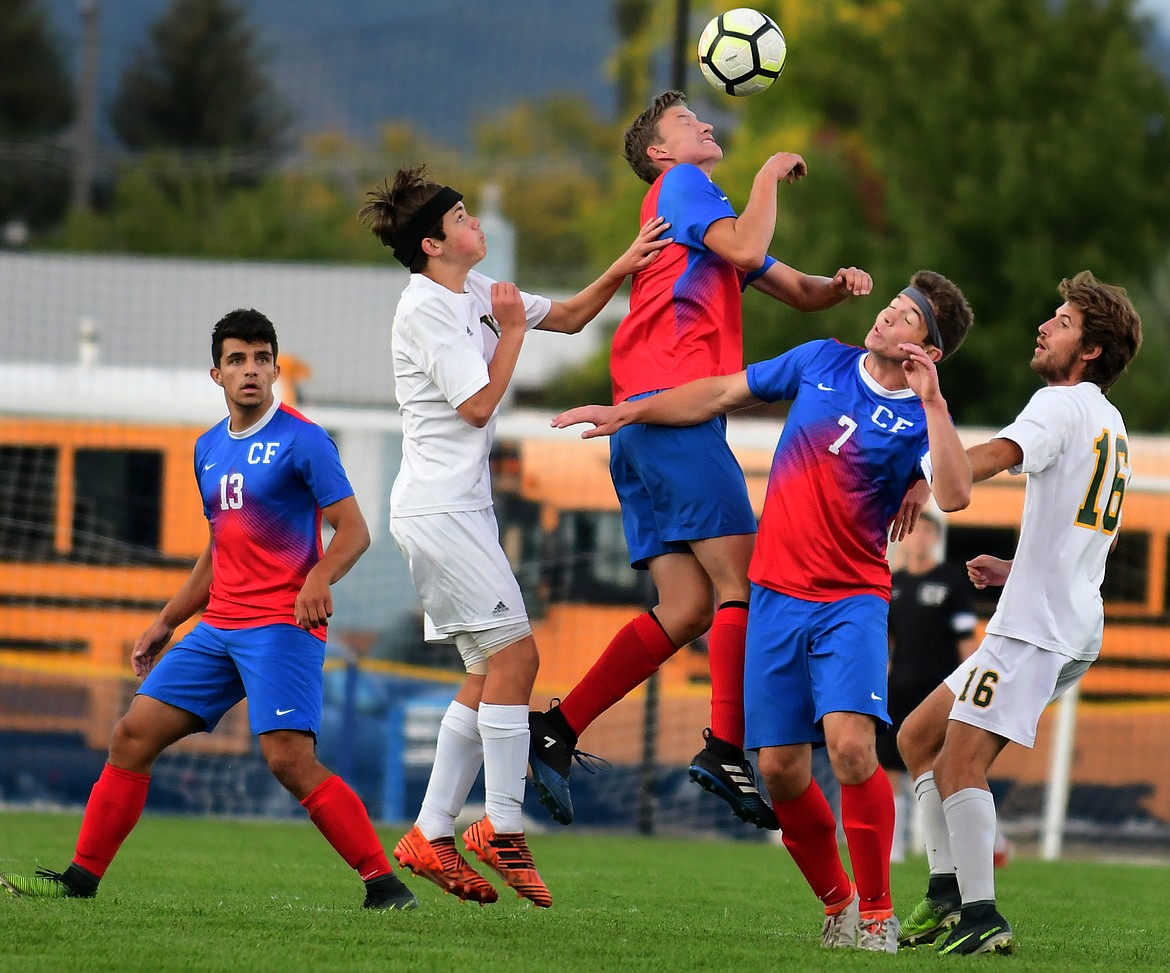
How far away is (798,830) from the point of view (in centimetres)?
597

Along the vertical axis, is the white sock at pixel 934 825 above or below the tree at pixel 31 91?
below

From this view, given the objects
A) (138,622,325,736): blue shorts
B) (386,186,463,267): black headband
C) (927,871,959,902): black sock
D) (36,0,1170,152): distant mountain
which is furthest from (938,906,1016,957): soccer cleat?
(36,0,1170,152): distant mountain

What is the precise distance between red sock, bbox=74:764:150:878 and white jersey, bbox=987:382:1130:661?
3188 millimetres

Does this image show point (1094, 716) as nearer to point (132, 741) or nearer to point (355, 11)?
point (132, 741)

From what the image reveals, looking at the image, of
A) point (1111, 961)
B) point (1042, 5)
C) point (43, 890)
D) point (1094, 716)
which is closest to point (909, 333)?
point (1111, 961)

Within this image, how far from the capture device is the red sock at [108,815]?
6.34 meters

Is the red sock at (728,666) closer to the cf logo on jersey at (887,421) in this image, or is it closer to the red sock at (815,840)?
the red sock at (815,840)

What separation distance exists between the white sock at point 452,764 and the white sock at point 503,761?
124 mm

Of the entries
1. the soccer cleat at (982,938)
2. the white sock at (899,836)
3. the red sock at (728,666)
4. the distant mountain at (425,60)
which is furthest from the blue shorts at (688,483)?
the distant mountain at (425,60)

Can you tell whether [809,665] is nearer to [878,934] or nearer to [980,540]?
[878,934]

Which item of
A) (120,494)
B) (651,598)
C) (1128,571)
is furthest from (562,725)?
(1128,571)

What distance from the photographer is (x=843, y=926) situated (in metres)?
5.97

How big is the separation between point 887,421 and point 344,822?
240 centimetres

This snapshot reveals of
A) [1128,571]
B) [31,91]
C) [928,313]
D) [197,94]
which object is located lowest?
[1128,571]
